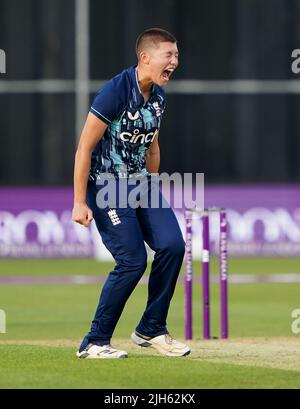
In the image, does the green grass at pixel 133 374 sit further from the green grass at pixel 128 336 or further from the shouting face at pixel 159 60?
the shouting face at pixel 159 60

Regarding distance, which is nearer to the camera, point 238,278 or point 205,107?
point 238,278

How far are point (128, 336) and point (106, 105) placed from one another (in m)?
5.04

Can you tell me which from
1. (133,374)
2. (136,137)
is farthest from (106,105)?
(133,374)

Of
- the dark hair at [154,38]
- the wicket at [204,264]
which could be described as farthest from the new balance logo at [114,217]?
the wicket at [204,264]

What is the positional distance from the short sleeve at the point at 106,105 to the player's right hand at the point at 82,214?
63 cm

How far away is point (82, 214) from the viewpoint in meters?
9.73

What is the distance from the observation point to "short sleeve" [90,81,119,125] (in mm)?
9781

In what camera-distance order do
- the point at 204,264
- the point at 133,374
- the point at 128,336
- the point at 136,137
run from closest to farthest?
the point at 133,374 → the point at 136,137 → the point at 204,264 → the point at 128,336

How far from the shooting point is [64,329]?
15.1 metres

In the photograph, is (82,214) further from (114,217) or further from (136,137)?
(136,137)

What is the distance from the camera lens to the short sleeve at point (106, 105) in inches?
385
